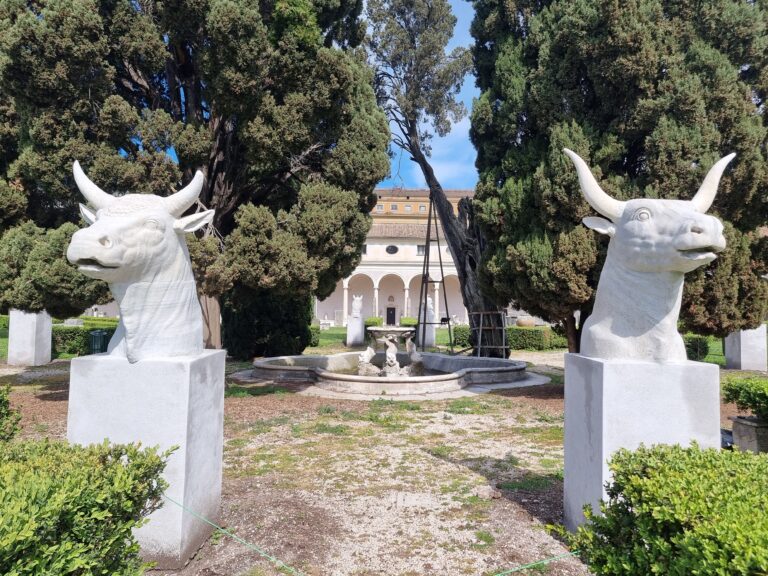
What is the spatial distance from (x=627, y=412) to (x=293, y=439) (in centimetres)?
485

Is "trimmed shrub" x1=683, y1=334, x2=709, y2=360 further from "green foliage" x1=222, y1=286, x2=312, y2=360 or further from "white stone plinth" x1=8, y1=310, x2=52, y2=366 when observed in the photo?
"white stone plinth" x1=8, y1=310, x2=52, y2=366

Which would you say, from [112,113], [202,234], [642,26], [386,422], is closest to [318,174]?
[202,234]

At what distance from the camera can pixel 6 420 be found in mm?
4109

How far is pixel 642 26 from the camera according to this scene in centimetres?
870

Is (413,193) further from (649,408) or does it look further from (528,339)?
(649,408)

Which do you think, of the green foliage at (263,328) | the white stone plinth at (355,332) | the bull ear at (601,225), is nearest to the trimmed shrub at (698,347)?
the white stone plinth at (355,332)

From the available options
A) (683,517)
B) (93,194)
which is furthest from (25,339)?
(683,517)

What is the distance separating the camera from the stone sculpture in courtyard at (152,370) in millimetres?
3342

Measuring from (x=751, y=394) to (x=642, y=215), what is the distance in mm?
4009

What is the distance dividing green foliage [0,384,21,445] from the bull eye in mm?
5412

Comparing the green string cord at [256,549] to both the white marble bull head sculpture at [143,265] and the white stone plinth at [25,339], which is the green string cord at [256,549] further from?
the white stone plinth at [25,339]

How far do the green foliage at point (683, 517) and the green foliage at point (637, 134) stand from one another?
6.84 meters

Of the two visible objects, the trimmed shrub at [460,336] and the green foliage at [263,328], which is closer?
the green foliage at [263,328]

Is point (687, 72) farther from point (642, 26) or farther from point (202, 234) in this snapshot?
point (202, 234)
